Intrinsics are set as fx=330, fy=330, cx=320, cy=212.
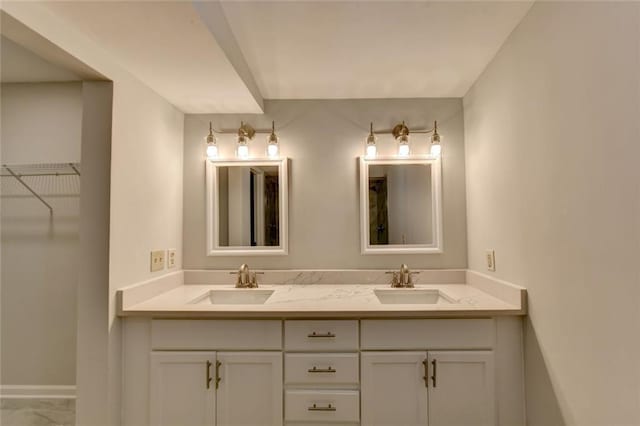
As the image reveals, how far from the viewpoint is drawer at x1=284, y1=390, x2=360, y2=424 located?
1.56 metres

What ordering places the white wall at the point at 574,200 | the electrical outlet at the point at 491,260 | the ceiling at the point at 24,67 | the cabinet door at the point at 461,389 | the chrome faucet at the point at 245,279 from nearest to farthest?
1. the white wall at the point at 574,200
2. the cabinet door at the point at 461,389
3. the ceiling at the point at 24,67
4. the electrical outlet at the point at 491,260
5. the chrome faucet at the point at 245,279

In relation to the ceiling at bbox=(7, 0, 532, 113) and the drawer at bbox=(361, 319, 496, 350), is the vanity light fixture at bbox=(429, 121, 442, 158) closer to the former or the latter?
the ceiling at bbox=(7, 0, 532, 113)

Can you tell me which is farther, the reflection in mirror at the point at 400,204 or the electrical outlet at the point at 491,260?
the reflection in mirror at the point at 400,204

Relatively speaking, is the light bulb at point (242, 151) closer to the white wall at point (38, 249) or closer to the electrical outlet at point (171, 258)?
the electrical outlet at point (171, 258)

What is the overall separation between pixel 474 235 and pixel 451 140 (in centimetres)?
67

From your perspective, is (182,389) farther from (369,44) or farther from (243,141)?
(369,44)

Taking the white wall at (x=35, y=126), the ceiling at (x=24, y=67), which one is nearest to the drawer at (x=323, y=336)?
the ceiling at (x=24, y=67)

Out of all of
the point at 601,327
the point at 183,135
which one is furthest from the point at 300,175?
the point at 601,327

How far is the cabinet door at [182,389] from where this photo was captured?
5.17ft

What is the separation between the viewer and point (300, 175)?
230cm

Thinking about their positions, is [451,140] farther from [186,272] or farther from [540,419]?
[186,272]

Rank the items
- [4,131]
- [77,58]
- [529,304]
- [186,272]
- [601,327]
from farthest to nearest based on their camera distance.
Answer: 1. [186,272]
2. [4,131]
3. [529,304]
4. [77,58]
5. [601,327]

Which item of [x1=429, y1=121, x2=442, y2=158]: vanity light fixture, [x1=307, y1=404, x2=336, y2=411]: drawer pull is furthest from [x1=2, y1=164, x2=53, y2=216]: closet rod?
[x1=429, y1=121, x2=442, y2=158]: vanity light fixture

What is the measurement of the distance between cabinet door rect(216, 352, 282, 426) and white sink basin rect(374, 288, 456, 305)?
0.77 metres
